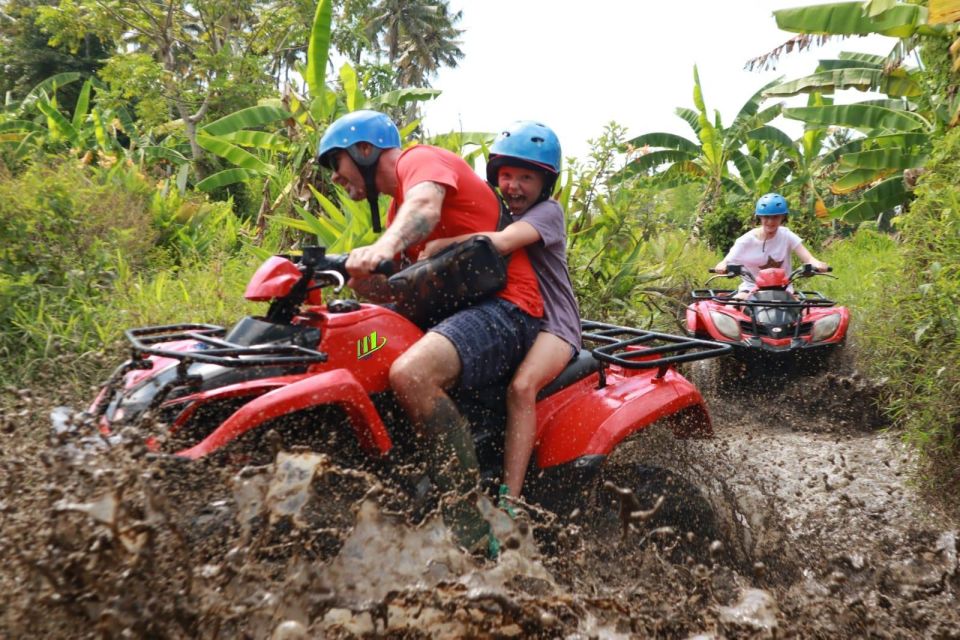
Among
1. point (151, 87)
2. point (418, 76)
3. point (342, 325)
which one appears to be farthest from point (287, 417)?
point (418, 76)

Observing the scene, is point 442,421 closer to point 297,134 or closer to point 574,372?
point 574,372

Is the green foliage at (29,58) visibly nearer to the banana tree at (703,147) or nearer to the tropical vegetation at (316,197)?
the tropical vegetation at (316,197)

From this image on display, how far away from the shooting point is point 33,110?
17.2 m

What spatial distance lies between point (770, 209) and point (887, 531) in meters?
4.71

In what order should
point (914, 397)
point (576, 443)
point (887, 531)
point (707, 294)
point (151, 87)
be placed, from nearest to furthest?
point (576, 443)
point (887, 531)
point (914, 397)
point (707, 294)
point (151, 87)

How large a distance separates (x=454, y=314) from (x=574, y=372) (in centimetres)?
61

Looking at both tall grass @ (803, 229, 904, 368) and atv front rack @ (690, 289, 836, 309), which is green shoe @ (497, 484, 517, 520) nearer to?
tall grass @ (803, 229, 904, 368)

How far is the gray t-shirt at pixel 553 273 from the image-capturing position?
3.28m

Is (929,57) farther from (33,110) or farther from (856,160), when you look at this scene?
(33,110)

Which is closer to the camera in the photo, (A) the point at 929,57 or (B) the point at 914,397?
(B) the point at 914,397

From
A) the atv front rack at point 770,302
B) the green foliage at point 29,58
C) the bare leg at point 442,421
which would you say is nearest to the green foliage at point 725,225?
the atv front rack at point 770,302

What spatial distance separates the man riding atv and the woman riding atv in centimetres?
574

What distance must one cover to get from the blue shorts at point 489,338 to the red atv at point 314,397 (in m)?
0.11

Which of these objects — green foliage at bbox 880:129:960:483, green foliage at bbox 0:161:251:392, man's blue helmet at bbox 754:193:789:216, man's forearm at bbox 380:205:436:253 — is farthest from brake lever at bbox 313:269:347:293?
man's blue helmet at bbox 754:193:789:216
